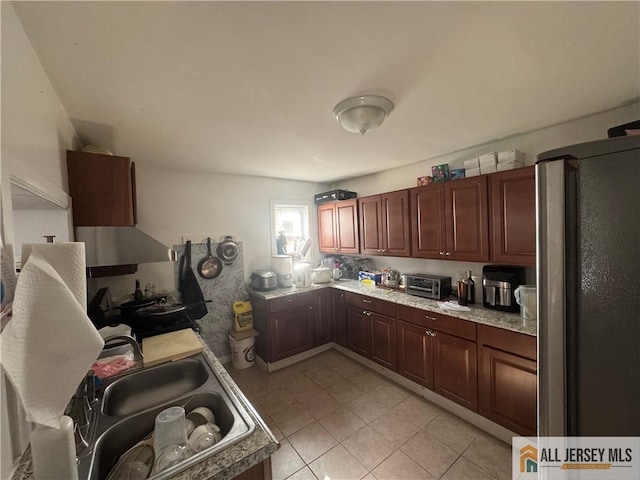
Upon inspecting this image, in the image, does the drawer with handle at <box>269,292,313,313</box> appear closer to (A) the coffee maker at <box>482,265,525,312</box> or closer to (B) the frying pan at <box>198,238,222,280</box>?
(B) the frying pan at <box>198,238,222,280</box>

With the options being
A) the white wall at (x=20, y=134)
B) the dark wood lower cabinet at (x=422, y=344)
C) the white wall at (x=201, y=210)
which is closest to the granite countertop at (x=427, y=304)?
the dark wood lower cabinet at (x=422, y=344)

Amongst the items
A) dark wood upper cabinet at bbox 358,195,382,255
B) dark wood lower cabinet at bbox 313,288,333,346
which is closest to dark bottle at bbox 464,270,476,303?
dark wood upper cabinet at bbox 358,195,382,255

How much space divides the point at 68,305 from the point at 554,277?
1.23m

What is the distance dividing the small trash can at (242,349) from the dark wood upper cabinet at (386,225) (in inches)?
66.5

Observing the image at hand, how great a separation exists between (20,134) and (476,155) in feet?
9.56

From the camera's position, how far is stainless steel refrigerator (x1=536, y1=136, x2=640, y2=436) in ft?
1.92

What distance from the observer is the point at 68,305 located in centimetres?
56

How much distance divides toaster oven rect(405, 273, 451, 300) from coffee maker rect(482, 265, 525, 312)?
36cm

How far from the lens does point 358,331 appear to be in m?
2.77

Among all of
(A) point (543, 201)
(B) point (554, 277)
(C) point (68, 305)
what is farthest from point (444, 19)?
(C) point (68, 305)

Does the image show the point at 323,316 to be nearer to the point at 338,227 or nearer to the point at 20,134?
the point at 338,227

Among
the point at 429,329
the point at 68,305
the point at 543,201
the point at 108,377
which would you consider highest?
the point at 543,201

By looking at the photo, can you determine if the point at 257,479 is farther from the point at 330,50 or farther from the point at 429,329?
the point at 429,329

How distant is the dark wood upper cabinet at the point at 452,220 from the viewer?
1.97m
